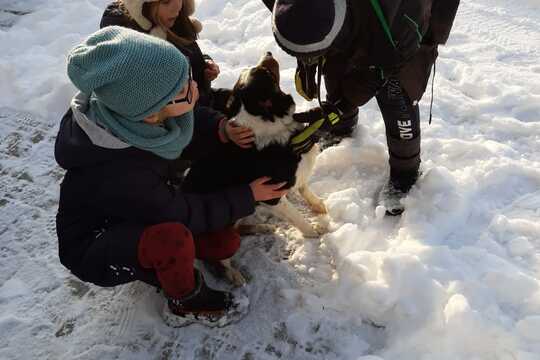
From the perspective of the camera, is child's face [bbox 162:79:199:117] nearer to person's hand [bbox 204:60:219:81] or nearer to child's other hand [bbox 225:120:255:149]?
child's other hand [bbox 225:120:255:149]

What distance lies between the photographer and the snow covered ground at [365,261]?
2127 millimetres

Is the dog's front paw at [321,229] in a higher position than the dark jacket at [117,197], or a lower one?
lower

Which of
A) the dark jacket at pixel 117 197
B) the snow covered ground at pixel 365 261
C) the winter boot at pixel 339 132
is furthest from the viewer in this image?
the winter boot at pixel 339 132

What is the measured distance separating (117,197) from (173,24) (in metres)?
1.32

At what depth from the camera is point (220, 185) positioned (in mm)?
2424

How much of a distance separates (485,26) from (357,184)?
7.80 ft

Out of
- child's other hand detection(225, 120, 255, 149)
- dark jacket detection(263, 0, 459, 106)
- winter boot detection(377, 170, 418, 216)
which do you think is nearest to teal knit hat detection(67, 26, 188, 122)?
child's other hand detection(225, 120, 255, 149)

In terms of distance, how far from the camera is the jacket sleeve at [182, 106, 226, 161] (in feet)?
8.71

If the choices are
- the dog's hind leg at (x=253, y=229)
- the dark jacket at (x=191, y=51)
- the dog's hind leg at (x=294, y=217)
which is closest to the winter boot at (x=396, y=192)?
the dog's hind leg at (x=294, y=217)

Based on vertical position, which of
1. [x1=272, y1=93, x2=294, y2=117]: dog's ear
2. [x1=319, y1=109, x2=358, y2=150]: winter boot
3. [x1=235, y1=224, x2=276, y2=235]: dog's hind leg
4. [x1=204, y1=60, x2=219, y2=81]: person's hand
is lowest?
[x1=235, y1=224, x2=276, y2=235]: dog's hind leg

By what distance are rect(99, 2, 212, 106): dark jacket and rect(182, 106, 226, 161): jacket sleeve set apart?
0.88 feet

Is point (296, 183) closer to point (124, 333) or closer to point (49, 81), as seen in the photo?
point (124, 333)

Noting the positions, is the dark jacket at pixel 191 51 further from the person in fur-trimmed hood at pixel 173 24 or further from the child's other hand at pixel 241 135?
the child's other hand at pixel 241 135

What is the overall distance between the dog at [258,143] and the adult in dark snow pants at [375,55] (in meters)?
0.14
